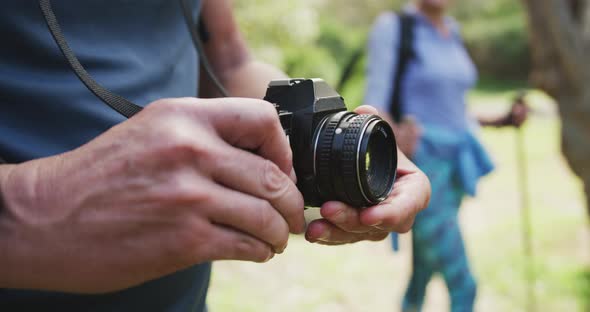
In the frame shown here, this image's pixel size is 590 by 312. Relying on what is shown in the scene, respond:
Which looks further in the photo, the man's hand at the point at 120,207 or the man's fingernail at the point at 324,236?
the man's fingernail at the point at 324,236

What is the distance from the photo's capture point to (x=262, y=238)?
2.43 feet

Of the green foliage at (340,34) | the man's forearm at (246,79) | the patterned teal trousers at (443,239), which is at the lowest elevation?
the green foliage at (340,34)

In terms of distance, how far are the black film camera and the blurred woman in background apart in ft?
6.45

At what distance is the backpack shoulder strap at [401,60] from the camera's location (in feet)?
10.0

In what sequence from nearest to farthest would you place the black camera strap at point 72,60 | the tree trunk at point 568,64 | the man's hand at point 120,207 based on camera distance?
the man's hand at point 120,207 < the black camera strap at point 72,60 < the tree trunk at point 568,64

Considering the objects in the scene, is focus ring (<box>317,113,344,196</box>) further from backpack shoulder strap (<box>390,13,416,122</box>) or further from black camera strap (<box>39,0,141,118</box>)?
backpack shoulder strap (<box>390,13,416,122</box>)

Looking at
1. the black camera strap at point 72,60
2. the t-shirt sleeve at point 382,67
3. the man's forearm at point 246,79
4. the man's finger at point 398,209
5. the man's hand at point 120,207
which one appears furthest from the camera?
the t-shirt sleeve at point 382,67

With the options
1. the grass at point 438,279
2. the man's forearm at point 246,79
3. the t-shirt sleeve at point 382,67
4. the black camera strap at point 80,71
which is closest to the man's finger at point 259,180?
the black camera strap at point 80,71

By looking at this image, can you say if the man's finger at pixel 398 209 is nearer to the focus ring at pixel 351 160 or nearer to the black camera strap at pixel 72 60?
the focus ring at pixel 351 160

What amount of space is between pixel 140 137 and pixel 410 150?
8.12 feet

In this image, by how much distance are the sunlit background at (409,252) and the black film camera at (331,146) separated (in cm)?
251

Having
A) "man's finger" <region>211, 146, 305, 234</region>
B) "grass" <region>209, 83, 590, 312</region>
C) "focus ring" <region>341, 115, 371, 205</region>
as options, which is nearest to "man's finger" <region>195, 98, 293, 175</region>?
"man's finger" <region>211, 146, 305, 234</region>

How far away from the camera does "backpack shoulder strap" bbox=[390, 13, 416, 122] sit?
306cm

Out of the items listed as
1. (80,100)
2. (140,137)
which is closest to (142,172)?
(140,137)
